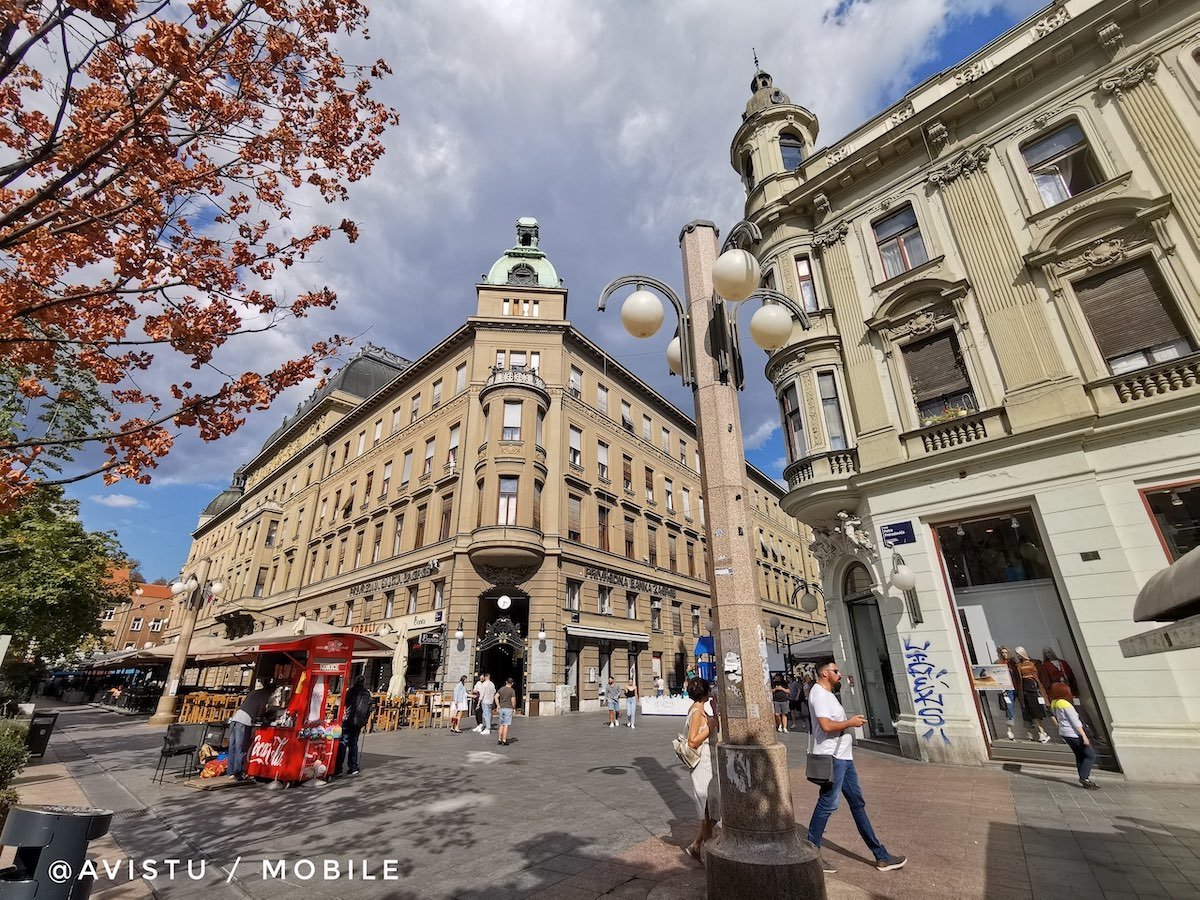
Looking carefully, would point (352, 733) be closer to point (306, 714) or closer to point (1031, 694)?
point (306, 714)

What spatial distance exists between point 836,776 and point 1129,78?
1462 centimetres

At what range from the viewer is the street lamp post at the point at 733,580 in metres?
3.80

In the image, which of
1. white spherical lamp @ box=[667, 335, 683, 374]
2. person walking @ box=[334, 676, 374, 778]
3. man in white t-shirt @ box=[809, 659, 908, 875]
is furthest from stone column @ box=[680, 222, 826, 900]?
person walking @ box=[334, 676, 374, 778]

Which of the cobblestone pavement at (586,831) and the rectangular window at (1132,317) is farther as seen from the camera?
the rectangular window at (1132,317)

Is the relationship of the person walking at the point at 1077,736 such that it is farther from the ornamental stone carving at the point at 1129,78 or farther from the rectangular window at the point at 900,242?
the ornamental stone carving at the point at 1129,78

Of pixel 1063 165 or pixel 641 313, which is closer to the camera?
pixel 641 313

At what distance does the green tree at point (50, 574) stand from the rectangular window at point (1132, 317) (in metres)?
26.3

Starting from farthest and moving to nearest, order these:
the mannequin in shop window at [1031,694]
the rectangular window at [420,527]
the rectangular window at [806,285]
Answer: the rectangular window at [420,527] → the rectangular window at [806,285] → the mannequin in shop window at [1031,694]

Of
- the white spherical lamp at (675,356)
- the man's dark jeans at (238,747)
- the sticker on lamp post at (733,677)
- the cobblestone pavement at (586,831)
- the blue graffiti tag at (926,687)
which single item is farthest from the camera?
the blue graffiti tag at (926,687)

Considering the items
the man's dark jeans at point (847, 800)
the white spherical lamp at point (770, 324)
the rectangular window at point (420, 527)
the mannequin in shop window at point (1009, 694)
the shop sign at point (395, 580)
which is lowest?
the man's dark jeans at point (847, 800)

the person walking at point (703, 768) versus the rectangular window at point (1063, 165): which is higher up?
the rectangular window at point (1063, 165)

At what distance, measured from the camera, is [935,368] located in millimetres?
11953

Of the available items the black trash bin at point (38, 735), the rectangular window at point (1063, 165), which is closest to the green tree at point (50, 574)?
the black trash bin at point (38, 735)

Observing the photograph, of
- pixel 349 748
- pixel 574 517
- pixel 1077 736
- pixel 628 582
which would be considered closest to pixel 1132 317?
pixel 1077 736
